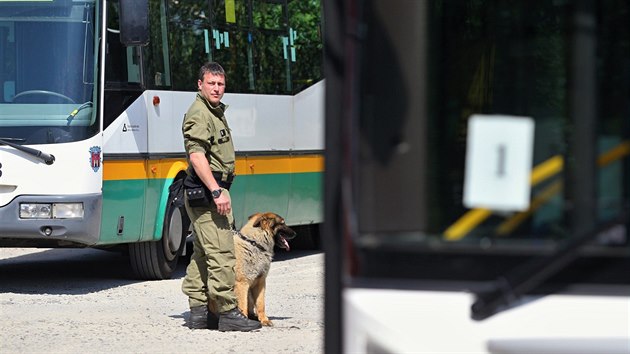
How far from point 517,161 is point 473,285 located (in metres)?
0.34

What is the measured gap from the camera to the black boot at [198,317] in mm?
10734

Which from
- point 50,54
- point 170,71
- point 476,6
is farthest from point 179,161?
point 476,6

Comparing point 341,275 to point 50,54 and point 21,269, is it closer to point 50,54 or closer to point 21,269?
point 50,54

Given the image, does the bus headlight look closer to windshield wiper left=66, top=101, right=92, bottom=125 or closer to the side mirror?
windshield wiper left=66, top=101, right=92, bottom=125

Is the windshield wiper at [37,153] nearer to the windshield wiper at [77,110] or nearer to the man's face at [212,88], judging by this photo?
the windshield wiper at [77,110]

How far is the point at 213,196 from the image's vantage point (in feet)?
32.7

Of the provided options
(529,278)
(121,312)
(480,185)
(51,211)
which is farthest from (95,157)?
(529,278)

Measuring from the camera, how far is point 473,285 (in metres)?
3.76

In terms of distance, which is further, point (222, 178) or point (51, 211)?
point (51, 211)

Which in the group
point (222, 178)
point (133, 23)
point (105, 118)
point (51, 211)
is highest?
point (133, 23)

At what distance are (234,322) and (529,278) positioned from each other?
697 cm

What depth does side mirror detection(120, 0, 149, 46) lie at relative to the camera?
12648 mm

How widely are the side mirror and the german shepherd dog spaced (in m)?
2.45

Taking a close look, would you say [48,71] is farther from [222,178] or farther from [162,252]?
[222,178]
